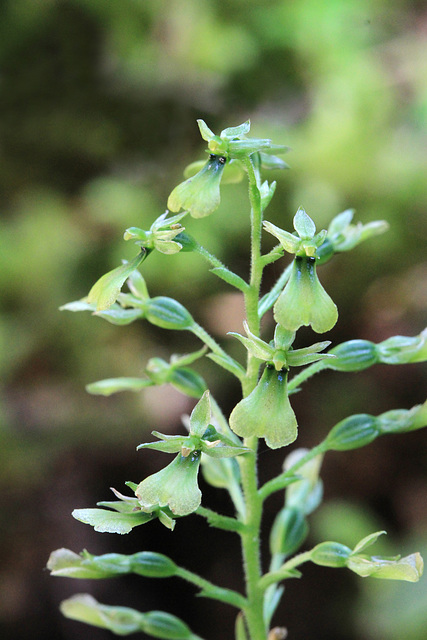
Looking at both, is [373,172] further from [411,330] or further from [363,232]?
[363,232]

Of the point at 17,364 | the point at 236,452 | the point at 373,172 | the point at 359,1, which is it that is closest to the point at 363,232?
the point at 236,452

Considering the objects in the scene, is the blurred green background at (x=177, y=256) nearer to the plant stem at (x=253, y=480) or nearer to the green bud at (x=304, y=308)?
the plant stem at (x=253, y=480)

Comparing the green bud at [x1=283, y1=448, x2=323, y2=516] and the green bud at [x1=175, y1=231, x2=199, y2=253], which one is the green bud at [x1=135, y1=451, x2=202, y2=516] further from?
the green bud at [x1=283, y1=448, x2=323, y2=516]

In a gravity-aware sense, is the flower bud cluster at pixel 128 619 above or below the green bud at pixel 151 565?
below

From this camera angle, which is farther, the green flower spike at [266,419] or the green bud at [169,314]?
the green bud at [169,314]

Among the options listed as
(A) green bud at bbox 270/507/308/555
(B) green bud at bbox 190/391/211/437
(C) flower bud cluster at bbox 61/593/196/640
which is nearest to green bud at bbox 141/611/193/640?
(C) flower bud cluster at bbox 61/593/196/640

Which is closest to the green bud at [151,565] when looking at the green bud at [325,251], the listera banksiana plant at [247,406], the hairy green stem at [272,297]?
the listera banksiana plant at [247,406]

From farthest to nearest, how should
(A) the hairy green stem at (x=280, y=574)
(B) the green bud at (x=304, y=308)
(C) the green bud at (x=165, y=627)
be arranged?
1. (C) the green bud at (x=165, y=627)
2. (A) the hairy green stem at (x=280, y=574)
3. (B) the green bud at (x=304, y=308)
